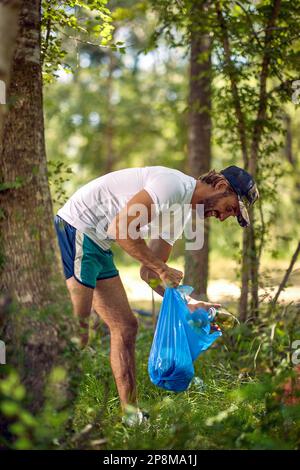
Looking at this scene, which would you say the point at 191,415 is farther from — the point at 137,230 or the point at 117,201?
the point at 117,201

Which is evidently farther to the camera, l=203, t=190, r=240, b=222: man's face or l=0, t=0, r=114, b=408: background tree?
l=203, t=190, r=240, b=222: man's face

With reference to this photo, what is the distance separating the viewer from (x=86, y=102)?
19922 mm

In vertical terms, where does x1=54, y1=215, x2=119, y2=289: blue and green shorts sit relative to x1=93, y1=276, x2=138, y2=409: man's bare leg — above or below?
above

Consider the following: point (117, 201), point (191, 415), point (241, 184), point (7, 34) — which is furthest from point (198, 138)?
point (7, 34)

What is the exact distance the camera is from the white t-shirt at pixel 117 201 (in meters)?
3.89

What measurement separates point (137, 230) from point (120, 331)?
0.77 m

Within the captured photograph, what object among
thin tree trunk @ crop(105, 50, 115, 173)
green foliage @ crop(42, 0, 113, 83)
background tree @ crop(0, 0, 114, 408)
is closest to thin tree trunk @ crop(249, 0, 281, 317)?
green foliage @ crop(42, 0, 113, 83)

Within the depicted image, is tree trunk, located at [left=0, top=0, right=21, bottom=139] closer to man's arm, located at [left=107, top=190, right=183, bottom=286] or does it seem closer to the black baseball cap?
man's arm, located at [left=107, top=190, right=183, bottom=286]

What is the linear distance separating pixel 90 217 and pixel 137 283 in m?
9.66

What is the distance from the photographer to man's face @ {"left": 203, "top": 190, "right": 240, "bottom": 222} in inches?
161

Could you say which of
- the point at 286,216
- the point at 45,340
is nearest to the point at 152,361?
the point at 45,340

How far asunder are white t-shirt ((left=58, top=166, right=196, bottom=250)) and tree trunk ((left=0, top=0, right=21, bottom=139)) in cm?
102

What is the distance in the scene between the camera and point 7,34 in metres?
3.06

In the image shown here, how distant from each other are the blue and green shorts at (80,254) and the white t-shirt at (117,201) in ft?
0.12
